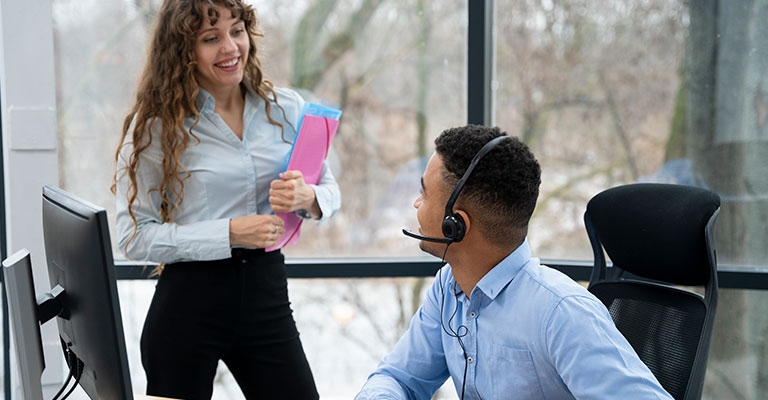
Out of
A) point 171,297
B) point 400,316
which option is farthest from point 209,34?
point 400,316

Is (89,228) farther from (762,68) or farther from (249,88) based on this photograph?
(762,68)

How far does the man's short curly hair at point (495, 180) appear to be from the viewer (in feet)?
3.56

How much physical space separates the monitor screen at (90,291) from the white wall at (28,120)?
56.5 inches

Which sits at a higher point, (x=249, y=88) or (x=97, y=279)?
(x=249, y=88)

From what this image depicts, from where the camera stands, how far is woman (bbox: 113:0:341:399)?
166cm

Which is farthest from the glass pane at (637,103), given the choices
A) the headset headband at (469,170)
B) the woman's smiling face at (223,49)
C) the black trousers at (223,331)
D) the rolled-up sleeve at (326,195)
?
the headset headband at (469,170)

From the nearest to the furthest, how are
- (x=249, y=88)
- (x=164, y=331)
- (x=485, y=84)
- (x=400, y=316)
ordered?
(x=164, y=331) → (x=249, y=88) → (x=485, y=84) → (x=400, y=316)

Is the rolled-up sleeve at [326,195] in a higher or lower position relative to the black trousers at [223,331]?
higher

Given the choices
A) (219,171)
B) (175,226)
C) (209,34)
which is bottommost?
(175,226)

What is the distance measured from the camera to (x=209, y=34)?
1686mm

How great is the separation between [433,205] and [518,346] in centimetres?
29

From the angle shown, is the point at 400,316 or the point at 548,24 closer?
the point at 548,24

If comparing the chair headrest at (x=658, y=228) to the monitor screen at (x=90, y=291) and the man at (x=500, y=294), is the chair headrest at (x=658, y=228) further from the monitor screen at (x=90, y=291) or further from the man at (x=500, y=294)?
the monitor screen at (x=90, y=291)

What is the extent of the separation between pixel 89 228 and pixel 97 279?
7cm
